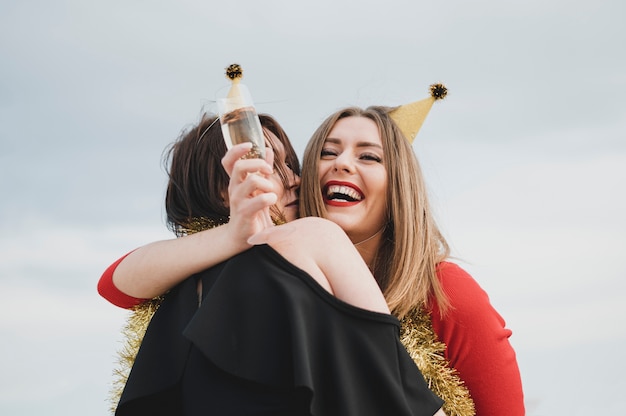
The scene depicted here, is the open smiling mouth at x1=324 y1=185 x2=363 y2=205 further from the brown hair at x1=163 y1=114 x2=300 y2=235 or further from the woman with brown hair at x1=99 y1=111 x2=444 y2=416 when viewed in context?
the woman with brown hair at x1=99 y1=111 x2=444 y2=416

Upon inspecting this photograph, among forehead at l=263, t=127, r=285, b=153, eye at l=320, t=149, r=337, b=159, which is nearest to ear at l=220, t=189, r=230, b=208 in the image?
forehead at l=263, t=127, r=285, b=153

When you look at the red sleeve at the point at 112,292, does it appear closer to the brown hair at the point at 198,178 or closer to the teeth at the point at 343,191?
the brown hair at the point at 198,178

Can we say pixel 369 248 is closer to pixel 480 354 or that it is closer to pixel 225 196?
pixel 480 354

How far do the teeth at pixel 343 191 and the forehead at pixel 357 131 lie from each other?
0.32 metres

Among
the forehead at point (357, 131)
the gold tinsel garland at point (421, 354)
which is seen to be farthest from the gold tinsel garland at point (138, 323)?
the forehead at point (357, 131)

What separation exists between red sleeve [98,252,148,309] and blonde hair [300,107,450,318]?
1.15 meters

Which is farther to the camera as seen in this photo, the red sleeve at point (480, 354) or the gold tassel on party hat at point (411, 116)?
the gold tassel on party hat at point (411, 116)

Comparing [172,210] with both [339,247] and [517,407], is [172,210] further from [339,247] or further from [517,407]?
[517,407]

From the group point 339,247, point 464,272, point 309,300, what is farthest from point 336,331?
point 464,272

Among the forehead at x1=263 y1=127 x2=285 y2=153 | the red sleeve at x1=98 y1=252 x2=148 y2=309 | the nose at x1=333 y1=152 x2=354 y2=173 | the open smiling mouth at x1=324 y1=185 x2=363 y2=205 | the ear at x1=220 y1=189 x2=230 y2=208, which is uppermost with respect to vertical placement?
the forehead at x1=263 y1=127 x2=285 y2=153

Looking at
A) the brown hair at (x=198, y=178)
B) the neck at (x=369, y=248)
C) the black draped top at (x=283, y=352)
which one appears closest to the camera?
the black draped top at (x=283, y=352)

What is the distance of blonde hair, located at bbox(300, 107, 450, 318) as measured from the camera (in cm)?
387

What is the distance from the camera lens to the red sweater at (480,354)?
3.79 metres

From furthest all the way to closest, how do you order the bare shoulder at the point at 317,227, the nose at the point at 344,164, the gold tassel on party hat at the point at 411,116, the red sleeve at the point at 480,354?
the gold tassel on party hat at the point at 411,116 < the nose at the point at 344,164 < the red sleeve at the point at 480,354 < the bare shoulder at the point at 317,227
